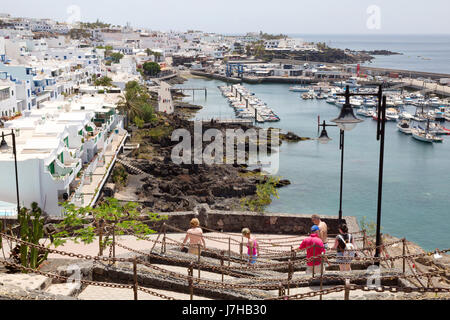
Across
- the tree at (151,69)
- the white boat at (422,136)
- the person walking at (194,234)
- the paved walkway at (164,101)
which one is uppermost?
the tree at (151,69)

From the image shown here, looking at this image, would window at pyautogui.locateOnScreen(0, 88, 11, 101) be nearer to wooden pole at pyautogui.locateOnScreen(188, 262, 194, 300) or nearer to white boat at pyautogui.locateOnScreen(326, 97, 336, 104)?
wooden pole at pyautogui.locateOnScreen(188, 262, 194, 300)

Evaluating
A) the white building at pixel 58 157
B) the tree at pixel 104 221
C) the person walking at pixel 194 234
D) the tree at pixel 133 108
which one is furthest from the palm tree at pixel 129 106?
the person walking at pixel 194 234

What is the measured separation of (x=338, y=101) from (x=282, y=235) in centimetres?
7362

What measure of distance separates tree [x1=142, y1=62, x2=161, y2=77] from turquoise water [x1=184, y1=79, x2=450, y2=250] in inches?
2137

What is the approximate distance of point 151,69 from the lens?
377 feet

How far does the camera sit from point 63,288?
8297 millimetres

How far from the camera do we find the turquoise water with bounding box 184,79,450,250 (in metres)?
32.5

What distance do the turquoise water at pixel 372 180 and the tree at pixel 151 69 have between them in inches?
2137

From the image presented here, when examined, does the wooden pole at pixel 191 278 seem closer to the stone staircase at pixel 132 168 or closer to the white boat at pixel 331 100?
the stone staircase at pixel 132 168

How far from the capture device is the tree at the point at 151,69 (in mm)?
115062

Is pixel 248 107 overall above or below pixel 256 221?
below

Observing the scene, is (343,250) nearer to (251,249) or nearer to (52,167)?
(251,249)

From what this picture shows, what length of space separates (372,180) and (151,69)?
81.8m

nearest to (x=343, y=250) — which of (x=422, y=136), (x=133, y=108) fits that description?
(x=133, y=108)
